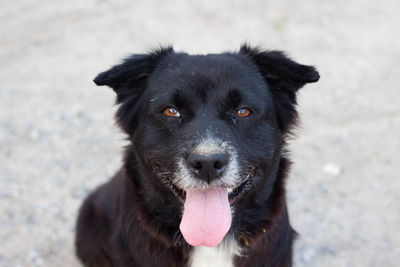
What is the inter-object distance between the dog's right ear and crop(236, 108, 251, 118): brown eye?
80cm

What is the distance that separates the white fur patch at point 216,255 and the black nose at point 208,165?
2.39ft

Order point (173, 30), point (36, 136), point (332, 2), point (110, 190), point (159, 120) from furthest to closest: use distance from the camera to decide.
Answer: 1. point (332, 2)
2. point (173, 30)
3. point (36, 136)
4. point (110, 190)
5. point (159, 120)

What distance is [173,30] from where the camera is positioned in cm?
866

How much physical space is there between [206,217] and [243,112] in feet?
2.63

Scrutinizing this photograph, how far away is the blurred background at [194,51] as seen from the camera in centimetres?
514

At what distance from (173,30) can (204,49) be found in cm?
89

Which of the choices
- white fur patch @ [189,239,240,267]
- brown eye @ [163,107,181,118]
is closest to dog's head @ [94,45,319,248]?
brown eye @ [163,107,181,118]

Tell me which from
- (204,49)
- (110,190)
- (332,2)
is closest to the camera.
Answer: (110,190)

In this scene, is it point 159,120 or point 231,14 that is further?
point 231,14

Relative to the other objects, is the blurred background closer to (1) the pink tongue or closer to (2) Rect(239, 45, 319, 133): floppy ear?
(2) Rect(239, 45, 319, 133): floppy ear

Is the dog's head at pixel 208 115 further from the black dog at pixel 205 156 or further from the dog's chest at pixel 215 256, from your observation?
the dog's chest at pixel 215 256

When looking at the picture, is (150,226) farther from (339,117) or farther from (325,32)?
(325,32)

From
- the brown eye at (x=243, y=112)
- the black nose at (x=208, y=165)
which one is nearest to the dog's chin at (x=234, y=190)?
the black nose at (x=208, y=165)

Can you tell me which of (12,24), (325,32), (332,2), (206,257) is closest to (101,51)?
(12,24)
